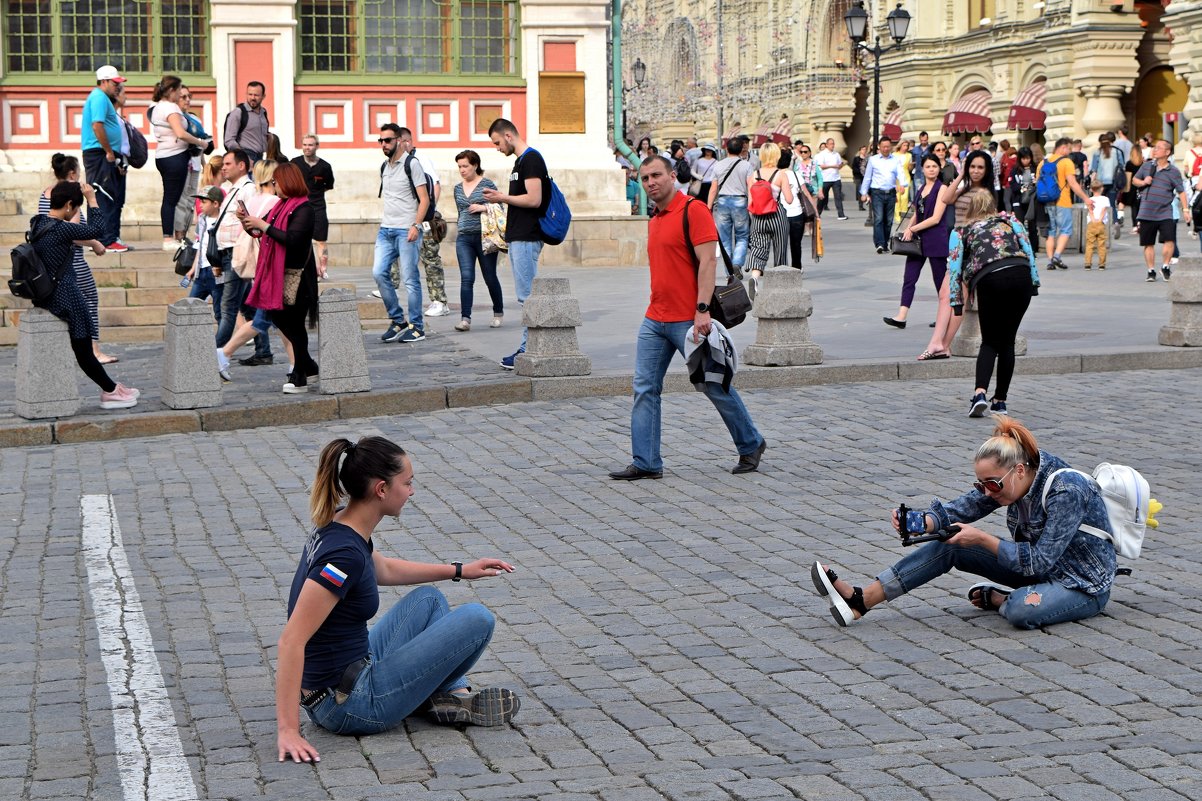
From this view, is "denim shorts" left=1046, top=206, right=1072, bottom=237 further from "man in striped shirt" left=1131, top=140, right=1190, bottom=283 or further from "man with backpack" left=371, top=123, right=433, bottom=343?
"man with backpack" left=371, top=123, right=433, bottom=343

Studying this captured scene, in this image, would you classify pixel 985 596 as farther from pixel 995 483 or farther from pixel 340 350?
pixel 340 350

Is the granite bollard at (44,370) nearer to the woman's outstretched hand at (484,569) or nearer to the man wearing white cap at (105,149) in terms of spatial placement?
the man wearing white cap at (105,149)

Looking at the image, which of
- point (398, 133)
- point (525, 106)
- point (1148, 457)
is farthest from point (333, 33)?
point (1148, 457)

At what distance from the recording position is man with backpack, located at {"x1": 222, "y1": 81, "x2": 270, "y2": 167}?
1938 cm

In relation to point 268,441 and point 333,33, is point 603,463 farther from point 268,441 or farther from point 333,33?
point 333,33

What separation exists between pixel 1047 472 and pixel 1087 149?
44.5m

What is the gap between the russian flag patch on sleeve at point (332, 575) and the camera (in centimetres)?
515

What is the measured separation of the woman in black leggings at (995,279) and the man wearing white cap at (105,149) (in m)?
9.56

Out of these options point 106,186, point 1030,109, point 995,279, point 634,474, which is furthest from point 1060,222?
point 1030,109

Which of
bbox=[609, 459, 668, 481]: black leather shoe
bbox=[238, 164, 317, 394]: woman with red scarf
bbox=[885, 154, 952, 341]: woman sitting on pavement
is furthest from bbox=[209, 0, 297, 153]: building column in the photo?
bbox=[609, 459, 668, 481]: black leather shoe

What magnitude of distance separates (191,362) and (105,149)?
729 centimetres

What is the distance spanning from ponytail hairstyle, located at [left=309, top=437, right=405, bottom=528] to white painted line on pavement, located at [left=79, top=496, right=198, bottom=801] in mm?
889

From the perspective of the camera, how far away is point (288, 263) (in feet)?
41.2

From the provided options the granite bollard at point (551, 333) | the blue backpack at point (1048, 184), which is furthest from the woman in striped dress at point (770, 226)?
the granite bollard at point (551, 333)
